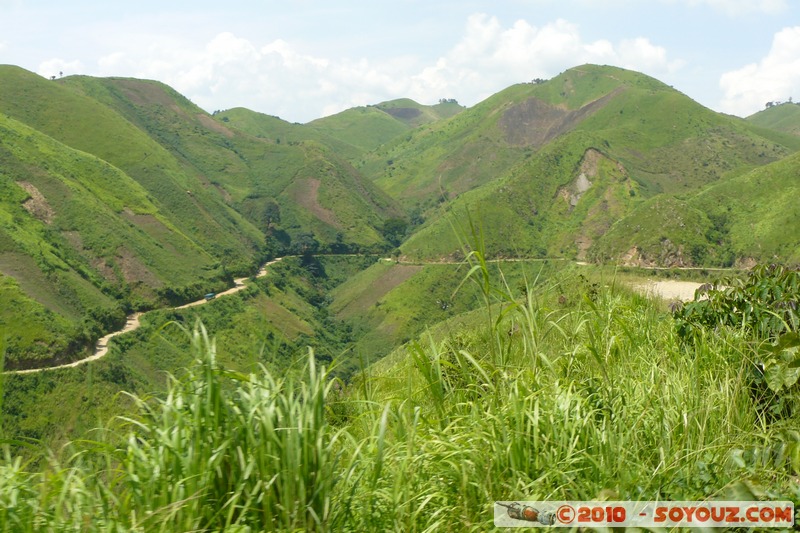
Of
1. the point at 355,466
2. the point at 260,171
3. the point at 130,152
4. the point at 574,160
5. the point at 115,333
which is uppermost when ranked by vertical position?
the point at 130,152

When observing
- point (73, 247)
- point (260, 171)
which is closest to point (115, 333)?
point (73, 247)

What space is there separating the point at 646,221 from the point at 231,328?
1668 inches

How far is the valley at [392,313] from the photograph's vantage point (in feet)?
9.80

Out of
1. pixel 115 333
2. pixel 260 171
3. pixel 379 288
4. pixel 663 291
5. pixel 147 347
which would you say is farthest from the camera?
pixel 260 171

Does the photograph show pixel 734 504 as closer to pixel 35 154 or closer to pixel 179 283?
pixel 179 283

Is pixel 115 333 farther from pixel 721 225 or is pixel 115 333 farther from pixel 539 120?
pixel 539 120

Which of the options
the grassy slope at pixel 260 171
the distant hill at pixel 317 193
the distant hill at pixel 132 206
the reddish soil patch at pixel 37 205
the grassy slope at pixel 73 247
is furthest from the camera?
the grassy slope at pixel 260 171

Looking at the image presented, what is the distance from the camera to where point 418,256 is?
91562 millimetres

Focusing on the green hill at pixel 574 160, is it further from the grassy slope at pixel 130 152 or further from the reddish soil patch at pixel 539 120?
the grassy slope at pixel 130 152

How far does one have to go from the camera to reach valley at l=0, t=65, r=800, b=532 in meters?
2.99

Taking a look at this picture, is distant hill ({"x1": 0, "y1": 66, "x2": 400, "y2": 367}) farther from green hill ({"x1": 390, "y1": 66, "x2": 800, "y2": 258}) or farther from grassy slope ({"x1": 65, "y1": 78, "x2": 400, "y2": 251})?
green hill ({"x1": 390, "y1": 66, "x2": 800, "y2": 258})

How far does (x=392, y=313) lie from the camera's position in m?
76.8

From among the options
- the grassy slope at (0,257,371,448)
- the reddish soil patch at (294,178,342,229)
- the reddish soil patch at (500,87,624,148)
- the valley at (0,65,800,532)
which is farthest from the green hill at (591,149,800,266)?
the reddish soil patch at (500,87,624,148)

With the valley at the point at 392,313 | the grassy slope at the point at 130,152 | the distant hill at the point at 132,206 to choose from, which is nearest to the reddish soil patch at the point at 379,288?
the valley at the point at 392,313
